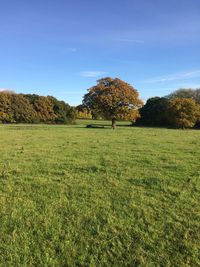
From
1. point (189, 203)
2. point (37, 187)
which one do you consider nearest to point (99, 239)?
point (189, 203)

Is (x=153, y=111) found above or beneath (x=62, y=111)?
above

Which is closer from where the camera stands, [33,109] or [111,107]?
[111,107]

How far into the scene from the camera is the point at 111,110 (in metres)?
45.3

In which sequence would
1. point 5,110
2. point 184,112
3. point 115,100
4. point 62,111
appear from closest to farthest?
1. point 115,100
2. point 184,112
3. point 5,110
4. point 62,111

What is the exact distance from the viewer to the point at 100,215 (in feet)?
21.2

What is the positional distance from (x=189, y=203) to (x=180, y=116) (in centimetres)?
4870

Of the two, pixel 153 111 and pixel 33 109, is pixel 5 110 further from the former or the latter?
pixel 153 111

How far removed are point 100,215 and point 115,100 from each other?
38.7 m

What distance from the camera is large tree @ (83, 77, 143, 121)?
44.4 meters

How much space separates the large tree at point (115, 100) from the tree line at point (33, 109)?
4127 centimetres

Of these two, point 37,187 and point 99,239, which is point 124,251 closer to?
point 99,239

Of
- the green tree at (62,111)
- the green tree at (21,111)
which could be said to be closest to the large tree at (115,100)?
the green tree at (21,111)

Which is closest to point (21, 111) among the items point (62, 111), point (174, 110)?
point (62, 111)

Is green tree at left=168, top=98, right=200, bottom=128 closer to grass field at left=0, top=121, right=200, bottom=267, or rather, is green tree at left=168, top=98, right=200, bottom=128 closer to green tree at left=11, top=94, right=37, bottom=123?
green tree at left=11, top=94, right=37, bottom=123
